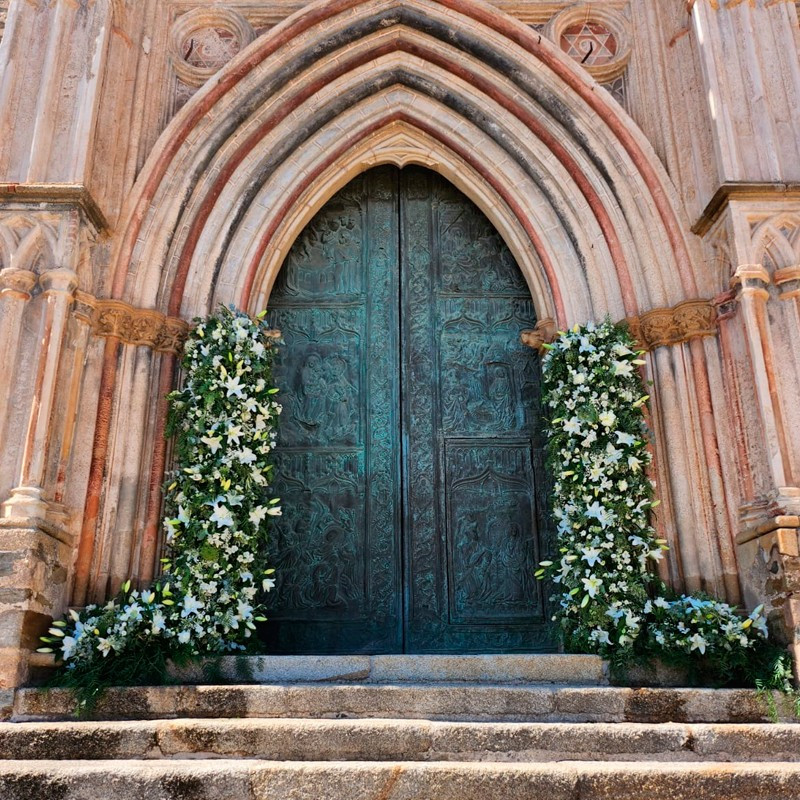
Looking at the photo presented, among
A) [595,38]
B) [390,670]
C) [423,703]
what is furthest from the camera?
[595,38]

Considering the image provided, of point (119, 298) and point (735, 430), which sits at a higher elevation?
point (119, 298)

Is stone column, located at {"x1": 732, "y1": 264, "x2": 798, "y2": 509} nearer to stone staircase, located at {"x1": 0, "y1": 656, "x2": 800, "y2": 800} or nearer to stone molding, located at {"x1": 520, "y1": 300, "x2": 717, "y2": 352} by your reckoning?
stone molding, located at {"x1": 520, "y1": 300, "x2": 717, "y2": 352}

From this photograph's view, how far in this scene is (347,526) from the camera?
657 centimetres

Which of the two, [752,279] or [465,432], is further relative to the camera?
[465,432]

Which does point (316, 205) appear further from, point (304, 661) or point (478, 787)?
point (478, 787)

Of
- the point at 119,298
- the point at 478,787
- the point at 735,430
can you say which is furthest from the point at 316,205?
the point at 478,787

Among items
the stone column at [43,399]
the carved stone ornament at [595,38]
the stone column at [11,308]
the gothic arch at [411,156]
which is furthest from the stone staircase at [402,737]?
the carved stone ornament at [595,38]

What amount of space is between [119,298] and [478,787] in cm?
393

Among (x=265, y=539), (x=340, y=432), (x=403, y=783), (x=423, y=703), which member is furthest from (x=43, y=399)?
(x=403, y=783)

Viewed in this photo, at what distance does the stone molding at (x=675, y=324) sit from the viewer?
6117 mm

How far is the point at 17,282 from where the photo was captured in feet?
18.7

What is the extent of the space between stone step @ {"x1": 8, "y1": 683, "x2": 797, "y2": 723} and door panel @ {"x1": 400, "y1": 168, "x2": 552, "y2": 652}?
161cm

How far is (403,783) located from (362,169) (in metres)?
4.78

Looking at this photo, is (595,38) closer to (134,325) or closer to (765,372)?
(765,372)
